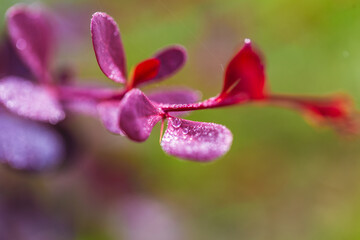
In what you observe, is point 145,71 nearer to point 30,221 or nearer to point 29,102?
point 29,102

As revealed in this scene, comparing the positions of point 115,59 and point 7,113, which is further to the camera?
point 7,113

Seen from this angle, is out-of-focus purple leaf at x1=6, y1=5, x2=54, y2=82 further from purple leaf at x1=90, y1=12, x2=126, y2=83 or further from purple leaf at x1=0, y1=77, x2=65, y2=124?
purple leaf at x1=90, y1=12, x2=126, y2=83

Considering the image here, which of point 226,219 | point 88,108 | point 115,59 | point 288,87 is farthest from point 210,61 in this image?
point 115,59

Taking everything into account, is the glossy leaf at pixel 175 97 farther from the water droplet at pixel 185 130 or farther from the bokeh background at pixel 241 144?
the bokeh background at pixel 241 144

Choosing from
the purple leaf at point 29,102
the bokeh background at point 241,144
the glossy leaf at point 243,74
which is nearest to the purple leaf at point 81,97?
the purple leaf at point 29,102

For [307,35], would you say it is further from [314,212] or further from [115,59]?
[115,59]

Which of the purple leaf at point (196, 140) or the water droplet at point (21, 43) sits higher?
→ the water droplet at point (21, 43)

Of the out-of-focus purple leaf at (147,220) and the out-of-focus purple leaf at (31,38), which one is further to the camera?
the out-of-focus purple leaf at (147,220)
